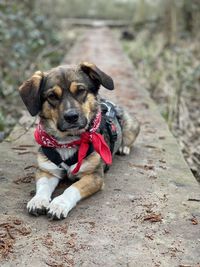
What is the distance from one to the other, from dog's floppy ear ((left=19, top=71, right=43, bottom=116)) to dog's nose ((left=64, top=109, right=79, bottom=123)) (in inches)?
13.9

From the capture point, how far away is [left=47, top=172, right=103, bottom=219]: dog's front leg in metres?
4.13

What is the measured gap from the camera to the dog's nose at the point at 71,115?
4355 millimetres

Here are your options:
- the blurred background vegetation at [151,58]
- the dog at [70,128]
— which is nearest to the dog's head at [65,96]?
the dog at [70,128]

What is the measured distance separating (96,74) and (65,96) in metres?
0.47

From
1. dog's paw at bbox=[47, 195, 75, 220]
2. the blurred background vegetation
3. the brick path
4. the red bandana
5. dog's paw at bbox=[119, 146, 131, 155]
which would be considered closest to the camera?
the brick path

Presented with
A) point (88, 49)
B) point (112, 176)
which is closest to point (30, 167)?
point (112, 176)

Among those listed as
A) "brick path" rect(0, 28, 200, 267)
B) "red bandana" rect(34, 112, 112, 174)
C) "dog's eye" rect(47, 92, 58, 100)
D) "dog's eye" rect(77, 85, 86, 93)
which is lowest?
"brick path" rect(0, 28, 200, 267)

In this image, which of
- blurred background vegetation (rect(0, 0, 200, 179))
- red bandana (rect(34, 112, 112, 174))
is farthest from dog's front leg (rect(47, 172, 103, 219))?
blurred background vegetation (rect(0, 0, 200, 179))

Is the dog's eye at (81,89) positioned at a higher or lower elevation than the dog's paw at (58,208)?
higher

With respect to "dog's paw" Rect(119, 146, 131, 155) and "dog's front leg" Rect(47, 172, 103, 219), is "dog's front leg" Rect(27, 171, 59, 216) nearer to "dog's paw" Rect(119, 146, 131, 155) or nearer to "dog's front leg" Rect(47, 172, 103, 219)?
"dog's front leg" Rect(47, 172, 103, 219)

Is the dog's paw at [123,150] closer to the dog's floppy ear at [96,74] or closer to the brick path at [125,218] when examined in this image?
the brick path at [125,218]

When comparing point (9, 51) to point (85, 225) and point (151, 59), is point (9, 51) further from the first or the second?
point (85, 225)

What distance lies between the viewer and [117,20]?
26391 millimetres

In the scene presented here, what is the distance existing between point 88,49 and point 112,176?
30.7 ft
